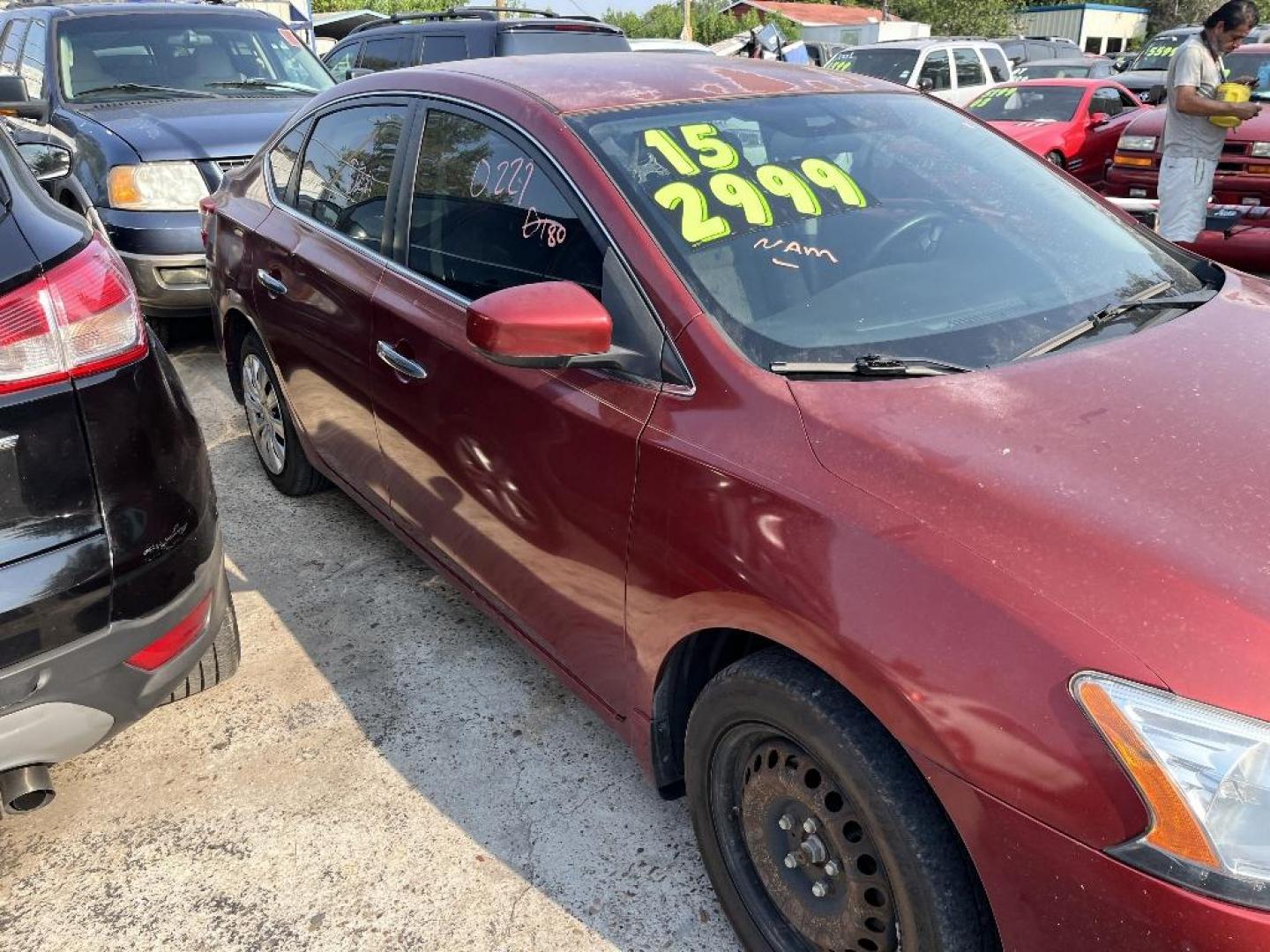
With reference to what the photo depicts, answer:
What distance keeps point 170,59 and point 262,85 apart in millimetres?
552

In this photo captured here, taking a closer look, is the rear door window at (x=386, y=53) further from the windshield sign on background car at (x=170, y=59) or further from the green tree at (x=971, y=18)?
the green tree at (x=971, y=18)

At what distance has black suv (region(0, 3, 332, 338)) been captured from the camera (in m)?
5.21

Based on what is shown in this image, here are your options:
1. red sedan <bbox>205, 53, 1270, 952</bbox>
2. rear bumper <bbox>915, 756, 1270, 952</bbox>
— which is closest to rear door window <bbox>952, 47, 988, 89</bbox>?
red sedan <bbox>205, 53, 1270, 952</bbox>

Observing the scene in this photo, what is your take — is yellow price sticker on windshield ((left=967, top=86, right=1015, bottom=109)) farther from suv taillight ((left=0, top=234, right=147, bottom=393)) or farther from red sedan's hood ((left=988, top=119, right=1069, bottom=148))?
suv taillight ((left=0, top=234, right=147, bottom=393))

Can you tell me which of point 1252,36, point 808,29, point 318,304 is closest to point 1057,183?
point 318,304

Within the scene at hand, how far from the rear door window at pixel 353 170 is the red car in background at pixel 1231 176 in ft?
17.4

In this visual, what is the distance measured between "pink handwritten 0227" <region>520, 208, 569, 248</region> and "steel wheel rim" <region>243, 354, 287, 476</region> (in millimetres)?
1733

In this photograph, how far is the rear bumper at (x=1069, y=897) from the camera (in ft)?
4.04

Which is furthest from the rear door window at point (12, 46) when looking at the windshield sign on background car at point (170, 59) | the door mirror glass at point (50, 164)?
the door mirror glass at point (50, 164)

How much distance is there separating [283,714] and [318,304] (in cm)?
122

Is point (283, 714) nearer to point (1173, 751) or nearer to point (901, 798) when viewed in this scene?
point (901, 798)

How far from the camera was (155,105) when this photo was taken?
582 centimetres

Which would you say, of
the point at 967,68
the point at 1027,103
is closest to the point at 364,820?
the point at 1027,103

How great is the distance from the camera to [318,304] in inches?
122
